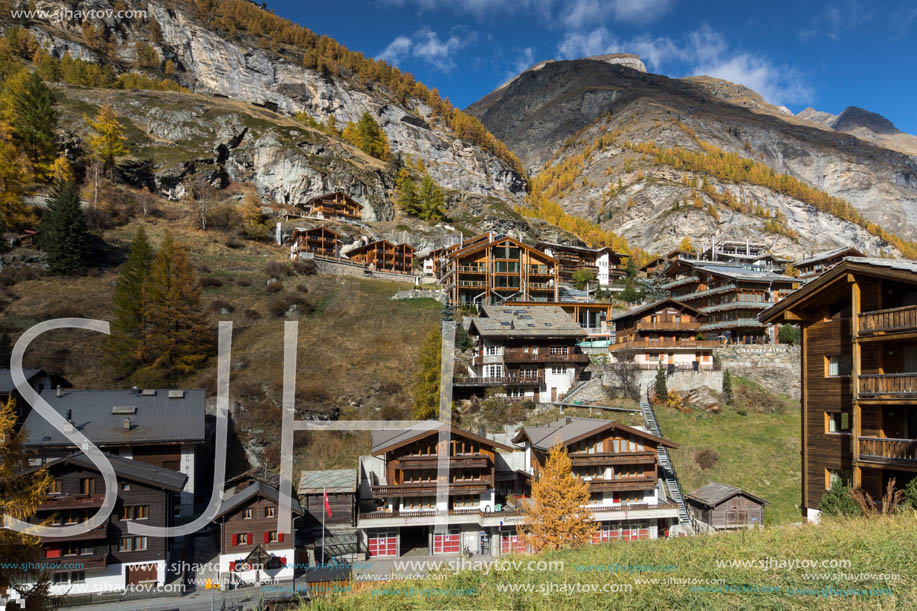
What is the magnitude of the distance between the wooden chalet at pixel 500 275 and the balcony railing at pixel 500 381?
2274cm

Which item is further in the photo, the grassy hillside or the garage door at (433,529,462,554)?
the garage door at (433,529,462,554)

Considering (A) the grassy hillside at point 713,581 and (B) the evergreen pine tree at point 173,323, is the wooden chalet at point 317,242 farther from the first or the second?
(A) the grassy hillside at point 713,581

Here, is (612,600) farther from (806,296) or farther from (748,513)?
(748,513)

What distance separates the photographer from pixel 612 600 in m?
8.53

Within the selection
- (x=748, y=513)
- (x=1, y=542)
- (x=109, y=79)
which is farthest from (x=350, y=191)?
(x=1, y=542)

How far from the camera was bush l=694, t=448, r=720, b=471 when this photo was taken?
119ft

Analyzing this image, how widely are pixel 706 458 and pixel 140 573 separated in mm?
34972

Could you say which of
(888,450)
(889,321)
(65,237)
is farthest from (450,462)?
(65,237)

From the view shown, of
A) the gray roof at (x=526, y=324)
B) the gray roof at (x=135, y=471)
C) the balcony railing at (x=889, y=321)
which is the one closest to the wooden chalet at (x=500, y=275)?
the gray roof at (x=526, y=324)

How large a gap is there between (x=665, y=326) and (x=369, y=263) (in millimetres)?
53925

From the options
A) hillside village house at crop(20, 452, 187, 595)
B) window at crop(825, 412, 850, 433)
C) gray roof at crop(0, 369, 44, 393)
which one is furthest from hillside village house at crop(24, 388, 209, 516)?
window at crop(825, 412, 850, 433)

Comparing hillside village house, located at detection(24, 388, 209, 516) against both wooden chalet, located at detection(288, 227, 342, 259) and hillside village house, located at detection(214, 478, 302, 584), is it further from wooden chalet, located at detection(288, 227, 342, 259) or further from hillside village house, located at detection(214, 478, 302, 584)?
wooden chalet, located at detection(288, 227, 342, 259)

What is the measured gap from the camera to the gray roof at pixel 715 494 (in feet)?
101

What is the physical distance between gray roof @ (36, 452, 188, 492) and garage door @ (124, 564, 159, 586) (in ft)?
13.6
